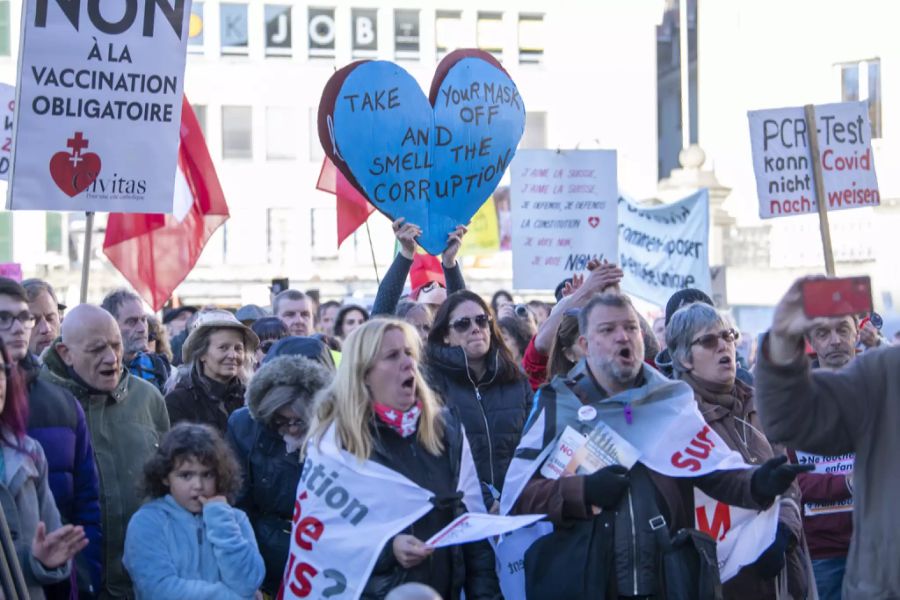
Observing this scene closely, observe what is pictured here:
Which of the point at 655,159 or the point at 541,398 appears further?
the point at 655,159

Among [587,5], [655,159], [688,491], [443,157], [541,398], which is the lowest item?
[688,491]

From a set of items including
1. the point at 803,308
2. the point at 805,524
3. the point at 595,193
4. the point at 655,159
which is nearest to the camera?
the point at 803,308

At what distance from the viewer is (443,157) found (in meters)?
8.74

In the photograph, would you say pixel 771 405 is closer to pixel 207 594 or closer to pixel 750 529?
pixel 750 529

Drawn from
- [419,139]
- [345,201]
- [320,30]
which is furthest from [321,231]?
[419,139]

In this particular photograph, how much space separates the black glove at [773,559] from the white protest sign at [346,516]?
4.82 feet

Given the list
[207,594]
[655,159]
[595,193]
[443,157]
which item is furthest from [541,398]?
[655,159]

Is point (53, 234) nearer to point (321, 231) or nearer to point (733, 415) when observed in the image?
point (321, 231)

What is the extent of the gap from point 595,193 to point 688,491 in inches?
283

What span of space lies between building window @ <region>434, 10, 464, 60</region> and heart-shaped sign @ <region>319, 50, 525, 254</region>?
109 ft

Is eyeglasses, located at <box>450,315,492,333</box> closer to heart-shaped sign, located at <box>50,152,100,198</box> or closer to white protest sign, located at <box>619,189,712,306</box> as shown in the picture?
heart-shaped sign, located at <box>50,152,100,198</box>

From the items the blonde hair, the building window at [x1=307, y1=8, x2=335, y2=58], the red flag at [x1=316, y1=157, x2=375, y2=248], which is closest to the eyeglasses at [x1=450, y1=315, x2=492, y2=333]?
the blonde hair

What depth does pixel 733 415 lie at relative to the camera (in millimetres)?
6414

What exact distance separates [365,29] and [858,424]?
38413 mm
